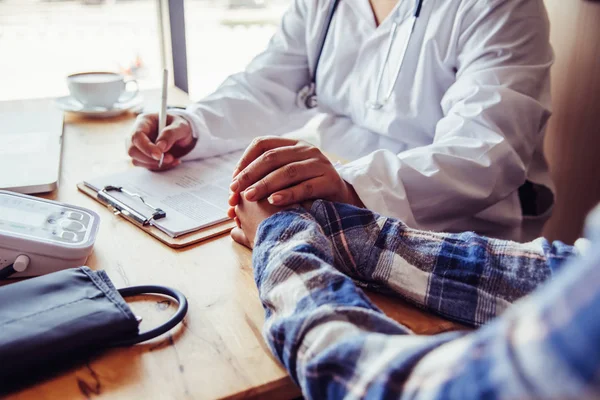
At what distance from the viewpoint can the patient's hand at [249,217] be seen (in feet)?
2.23

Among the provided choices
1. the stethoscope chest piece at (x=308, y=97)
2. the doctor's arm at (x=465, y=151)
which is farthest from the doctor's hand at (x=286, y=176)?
the stethoscope chest piece at (x=308, y=97)

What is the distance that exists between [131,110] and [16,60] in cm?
126

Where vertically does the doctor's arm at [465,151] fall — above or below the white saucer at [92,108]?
above

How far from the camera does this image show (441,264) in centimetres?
58

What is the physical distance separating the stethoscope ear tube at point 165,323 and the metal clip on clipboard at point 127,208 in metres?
0.18

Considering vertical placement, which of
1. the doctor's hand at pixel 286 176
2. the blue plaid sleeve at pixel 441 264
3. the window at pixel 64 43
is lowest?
the window at pixel 64 43

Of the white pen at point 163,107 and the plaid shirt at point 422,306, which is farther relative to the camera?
the white pen at point 163,107

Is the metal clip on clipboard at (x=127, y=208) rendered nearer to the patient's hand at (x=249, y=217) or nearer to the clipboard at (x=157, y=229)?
the clipboard at (x=157, y=229)

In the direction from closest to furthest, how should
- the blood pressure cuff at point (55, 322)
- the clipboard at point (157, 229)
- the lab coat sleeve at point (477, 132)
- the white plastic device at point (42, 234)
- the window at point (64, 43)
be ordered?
the blood pressure cuff at point (55, 322), the white plastic device at point (42, 234), the clipboard at point (157, 229), the lab coat sleeve at point (477, 132), the window at point (64, 43)

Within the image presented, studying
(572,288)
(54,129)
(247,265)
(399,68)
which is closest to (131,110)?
(54,129)

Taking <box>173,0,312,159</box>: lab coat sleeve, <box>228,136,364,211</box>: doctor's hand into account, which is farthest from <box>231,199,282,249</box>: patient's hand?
<box>173,0,312,159</box>: lab coat sleeve

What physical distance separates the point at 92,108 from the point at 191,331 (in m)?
0.89

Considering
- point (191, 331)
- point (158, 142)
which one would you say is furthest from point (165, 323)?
point (158, 142)

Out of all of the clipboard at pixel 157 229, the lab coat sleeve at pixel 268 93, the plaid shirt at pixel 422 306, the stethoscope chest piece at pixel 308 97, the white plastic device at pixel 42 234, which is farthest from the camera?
the stethoscope chest piece at pixel 308 97
